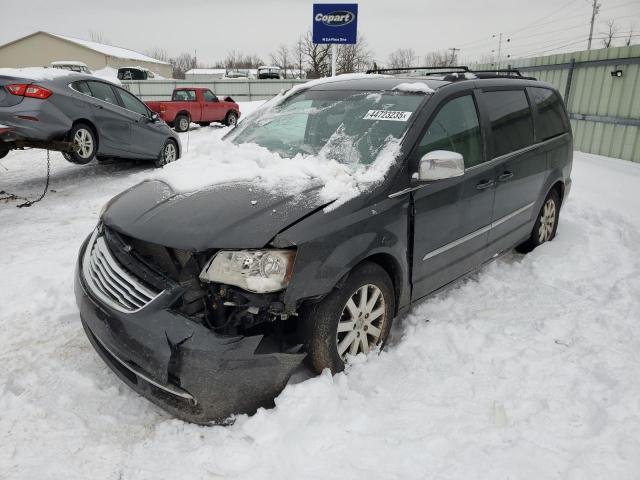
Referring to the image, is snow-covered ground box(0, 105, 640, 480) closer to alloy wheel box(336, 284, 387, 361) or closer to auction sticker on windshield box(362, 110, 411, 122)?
alloy wheel box(336, 284, 387, 361)

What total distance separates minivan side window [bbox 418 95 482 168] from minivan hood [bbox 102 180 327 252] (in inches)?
38.7

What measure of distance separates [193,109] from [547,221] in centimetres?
1511

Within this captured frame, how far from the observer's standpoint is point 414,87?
339 cm

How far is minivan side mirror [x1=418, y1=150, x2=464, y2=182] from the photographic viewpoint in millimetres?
2840

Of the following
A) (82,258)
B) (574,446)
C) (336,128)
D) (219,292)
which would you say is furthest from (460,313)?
(82,258)

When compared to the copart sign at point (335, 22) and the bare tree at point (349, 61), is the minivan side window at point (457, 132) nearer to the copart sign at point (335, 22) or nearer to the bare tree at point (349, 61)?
the copart sign at point (335, 22)

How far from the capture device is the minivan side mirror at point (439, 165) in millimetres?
2840

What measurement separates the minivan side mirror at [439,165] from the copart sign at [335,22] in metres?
9.67

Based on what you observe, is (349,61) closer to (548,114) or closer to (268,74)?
(268,74)

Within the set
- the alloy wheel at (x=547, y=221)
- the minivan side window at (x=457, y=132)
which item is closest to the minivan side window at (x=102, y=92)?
the minivan side window at (x=457, y=132)

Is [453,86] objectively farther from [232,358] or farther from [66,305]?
[66,305]

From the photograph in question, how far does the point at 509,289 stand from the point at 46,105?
664cm

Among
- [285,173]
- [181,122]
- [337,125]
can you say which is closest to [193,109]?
[181,122]

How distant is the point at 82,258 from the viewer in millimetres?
2928
